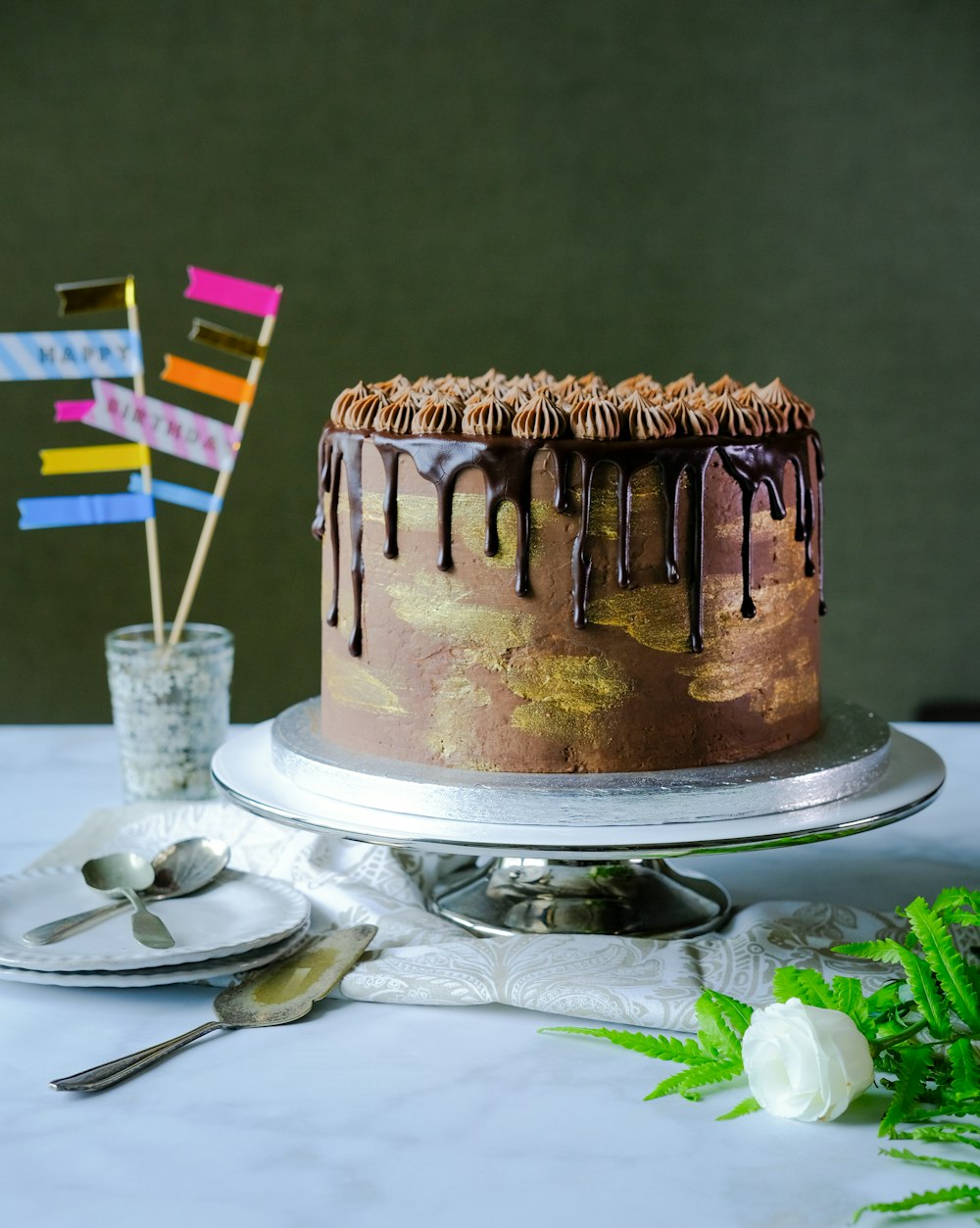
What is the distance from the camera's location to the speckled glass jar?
1890mm

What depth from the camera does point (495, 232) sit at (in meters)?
3.78

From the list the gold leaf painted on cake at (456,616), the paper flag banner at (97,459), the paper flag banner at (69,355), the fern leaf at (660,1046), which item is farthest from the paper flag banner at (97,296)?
the fern leaf at (660,1046)

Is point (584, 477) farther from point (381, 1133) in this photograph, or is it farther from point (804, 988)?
point (381, 1133)

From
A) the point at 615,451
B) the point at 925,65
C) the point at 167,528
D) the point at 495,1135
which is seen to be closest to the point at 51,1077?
the point at 495,1135

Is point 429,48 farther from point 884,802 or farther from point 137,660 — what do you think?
point 884,802

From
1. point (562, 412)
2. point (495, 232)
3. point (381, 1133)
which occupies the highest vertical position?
point (495, 232)

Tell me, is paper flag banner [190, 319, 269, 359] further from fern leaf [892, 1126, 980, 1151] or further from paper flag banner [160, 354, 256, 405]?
fern leaf [892, 1126, 980, 1151]

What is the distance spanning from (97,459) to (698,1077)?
47.9 inches

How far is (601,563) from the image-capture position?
4.51ft

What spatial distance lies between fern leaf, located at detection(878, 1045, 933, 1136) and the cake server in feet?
1.54

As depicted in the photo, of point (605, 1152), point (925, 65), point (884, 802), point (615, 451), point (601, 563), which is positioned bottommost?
point (605, 1152)

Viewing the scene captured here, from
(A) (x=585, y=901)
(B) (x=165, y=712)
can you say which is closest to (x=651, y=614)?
(A) (x=585, y=901)

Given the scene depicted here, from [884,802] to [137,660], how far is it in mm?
984

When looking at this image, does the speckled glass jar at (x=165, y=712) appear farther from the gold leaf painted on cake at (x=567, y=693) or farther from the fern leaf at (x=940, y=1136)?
the fern leaf at (x=940, y=1136)
